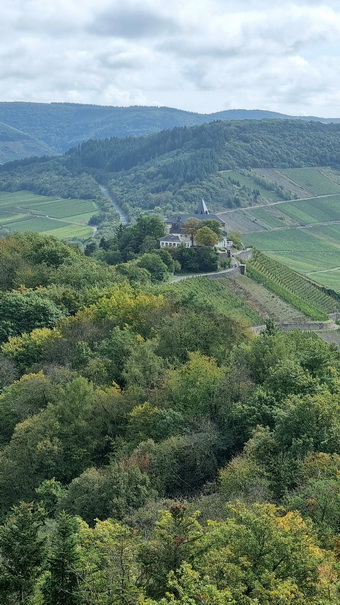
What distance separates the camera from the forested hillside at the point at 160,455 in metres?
16.2

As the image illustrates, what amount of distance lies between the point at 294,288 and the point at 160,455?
60.8 metres

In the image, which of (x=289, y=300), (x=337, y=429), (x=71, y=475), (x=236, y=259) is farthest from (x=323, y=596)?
(x=236, y=259)

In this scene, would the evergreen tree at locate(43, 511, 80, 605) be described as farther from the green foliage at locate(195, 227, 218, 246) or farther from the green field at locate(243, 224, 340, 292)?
the green field at locate(243, 224, 340, 292)

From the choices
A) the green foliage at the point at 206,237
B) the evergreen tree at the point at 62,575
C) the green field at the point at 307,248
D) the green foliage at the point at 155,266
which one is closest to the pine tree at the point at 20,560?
the evergreen tree at the point at 62,575

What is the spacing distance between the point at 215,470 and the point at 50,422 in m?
10.3

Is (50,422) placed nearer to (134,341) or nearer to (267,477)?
(134,341)

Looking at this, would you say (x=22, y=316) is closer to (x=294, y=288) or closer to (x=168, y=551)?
(x=168, y=551)

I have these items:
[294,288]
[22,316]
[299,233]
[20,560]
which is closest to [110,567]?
[20,560]

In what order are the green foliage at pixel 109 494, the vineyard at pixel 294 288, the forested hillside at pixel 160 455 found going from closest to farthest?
1. the forested hillside at pixel 160 455
2. the green foliage at pixel 109 494
3. the vineyard at pixel 294 288

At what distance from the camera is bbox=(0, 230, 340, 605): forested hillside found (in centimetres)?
1622

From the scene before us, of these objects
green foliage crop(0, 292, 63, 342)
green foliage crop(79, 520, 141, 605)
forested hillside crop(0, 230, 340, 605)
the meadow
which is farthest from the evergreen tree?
the meadow

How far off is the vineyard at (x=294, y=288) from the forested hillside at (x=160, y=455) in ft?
86.6

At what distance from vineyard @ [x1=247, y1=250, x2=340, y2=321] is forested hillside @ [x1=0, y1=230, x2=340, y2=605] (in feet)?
86.6

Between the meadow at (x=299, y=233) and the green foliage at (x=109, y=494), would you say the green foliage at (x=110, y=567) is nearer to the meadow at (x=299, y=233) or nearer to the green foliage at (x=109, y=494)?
the green foliage at (x=109, y=494)
